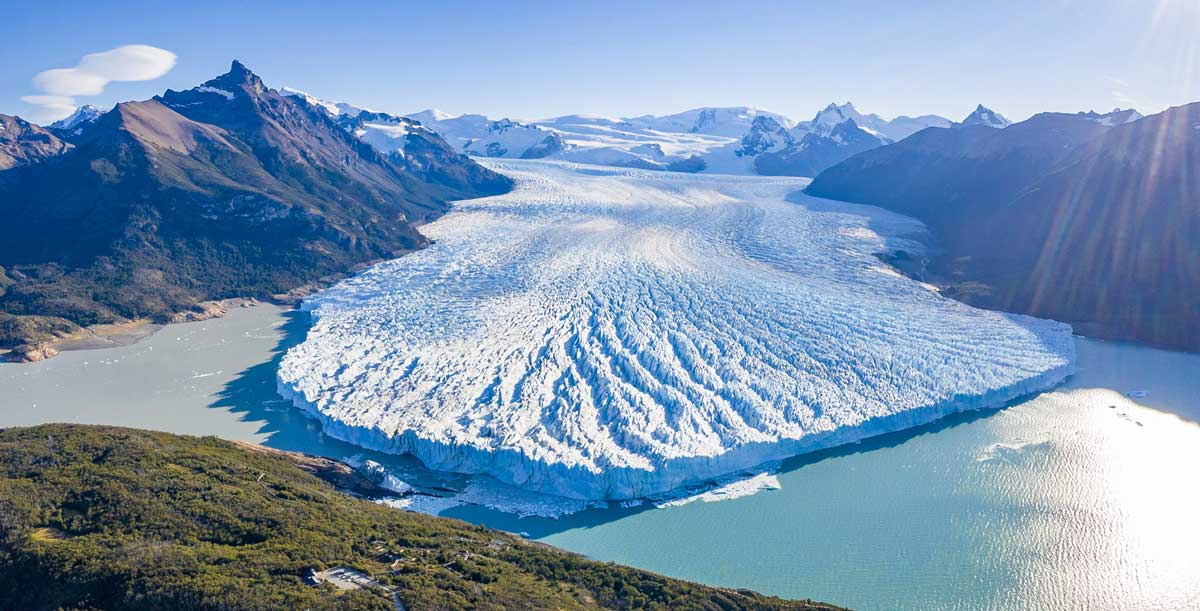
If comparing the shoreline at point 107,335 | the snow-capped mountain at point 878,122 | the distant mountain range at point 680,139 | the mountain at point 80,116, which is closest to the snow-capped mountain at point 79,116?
the mountain at point 80,116

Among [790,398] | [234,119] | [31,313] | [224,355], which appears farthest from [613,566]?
[234,119]

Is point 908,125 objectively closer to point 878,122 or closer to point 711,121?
point 878,122

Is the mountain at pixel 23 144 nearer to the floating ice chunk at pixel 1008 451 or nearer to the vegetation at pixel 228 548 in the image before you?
the vegetation at pixel 228 548

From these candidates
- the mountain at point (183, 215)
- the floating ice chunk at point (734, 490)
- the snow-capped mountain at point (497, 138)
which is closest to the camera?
the floating ice chunk at point (734, 490)

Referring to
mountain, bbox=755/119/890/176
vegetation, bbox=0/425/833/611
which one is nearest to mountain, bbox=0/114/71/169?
vegetation, bbox=0/425/833/611

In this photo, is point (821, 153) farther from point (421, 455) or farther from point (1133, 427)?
point (421, 455)

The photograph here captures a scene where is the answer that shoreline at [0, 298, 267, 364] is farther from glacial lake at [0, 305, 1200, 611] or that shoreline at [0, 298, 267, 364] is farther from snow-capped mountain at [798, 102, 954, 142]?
snow-capped mountain at [798, 102, 954, 142]
